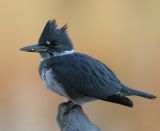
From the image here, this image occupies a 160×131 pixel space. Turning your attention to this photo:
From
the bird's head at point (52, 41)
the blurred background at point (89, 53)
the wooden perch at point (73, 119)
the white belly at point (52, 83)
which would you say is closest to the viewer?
A: the wooden perch at point (73, 119)

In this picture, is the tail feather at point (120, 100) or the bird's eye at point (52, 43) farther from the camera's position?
the bird's eye at point (52, 43)

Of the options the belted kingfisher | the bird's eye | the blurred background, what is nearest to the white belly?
the belted kingfisher

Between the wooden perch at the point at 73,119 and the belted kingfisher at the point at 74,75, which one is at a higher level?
the belted kingfisher at the point at 74,75

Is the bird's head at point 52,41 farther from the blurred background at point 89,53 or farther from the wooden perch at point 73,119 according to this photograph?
the blurred background at point 89,53

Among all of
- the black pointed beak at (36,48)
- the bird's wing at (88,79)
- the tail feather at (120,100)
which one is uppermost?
the black pointed beak at (36,48)

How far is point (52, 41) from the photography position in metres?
2.46

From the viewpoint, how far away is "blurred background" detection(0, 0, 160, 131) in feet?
11.2

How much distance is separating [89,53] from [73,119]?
1.47 meters

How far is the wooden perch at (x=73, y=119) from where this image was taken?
185 cm

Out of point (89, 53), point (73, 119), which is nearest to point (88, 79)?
point (73, 119)

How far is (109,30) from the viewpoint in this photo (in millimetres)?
3455

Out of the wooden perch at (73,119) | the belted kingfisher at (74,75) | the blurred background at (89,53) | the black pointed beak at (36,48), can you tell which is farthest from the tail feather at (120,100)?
the blurred background at (89,53)

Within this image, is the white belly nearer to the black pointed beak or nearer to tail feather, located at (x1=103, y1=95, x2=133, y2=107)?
the black pointed beak

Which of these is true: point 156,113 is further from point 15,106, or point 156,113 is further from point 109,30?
point 15,106
